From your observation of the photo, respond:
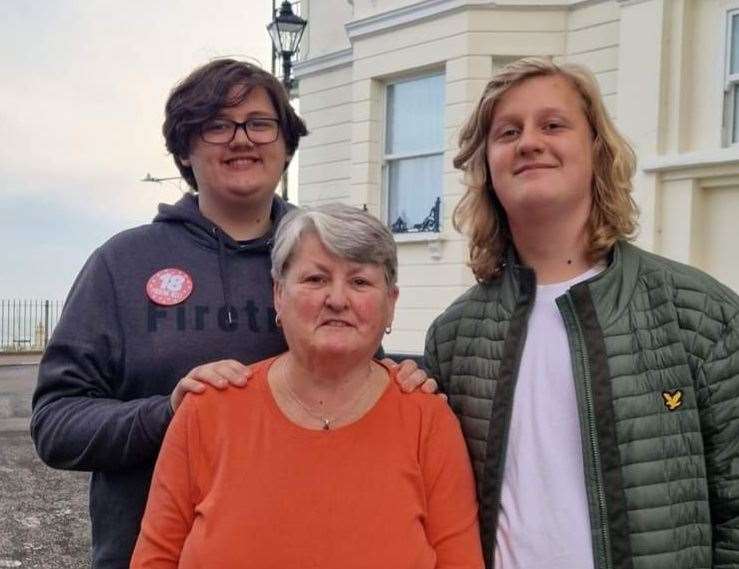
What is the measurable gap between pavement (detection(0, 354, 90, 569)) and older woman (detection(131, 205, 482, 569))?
12.7 ft

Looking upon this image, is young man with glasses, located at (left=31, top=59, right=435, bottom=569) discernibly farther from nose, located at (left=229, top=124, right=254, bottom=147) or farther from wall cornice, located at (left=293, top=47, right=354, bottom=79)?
wall cornice, located at (left=293, top=47, right=354, bottom=79)

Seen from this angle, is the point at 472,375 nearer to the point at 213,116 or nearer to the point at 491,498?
the point at 491,498

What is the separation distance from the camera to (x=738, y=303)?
6.70 feet

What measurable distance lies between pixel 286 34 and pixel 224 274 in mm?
8606

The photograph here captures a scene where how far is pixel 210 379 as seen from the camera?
2014mm

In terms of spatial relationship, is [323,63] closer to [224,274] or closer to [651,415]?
[224,274]

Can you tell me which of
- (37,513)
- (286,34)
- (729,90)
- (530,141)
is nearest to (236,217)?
(530,141)

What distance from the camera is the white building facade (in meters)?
7.34

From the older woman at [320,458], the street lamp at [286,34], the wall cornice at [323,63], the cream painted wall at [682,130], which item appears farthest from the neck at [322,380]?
the wall cornice at [323,63]

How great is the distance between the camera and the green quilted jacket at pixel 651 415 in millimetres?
1959

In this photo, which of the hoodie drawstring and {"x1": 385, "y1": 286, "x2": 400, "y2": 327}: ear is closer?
{"x1": 385, "y1": 286, "x2": 400, "y2": 327}: ear

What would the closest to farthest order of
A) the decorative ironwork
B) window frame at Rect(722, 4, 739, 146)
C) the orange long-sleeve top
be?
the orange long-sleeve top → window frame at Rect(722, 4, 739, 146) → the decorative ironwork

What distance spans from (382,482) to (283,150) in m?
0.96

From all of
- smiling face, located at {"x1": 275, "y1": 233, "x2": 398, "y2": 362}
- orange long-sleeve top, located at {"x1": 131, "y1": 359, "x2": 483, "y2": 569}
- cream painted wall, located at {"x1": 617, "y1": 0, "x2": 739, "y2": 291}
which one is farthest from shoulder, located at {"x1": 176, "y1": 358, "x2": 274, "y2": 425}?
cream painted wall, located at {"x1": 617, "y1": 0, "x2": 739, "y2": 291}
